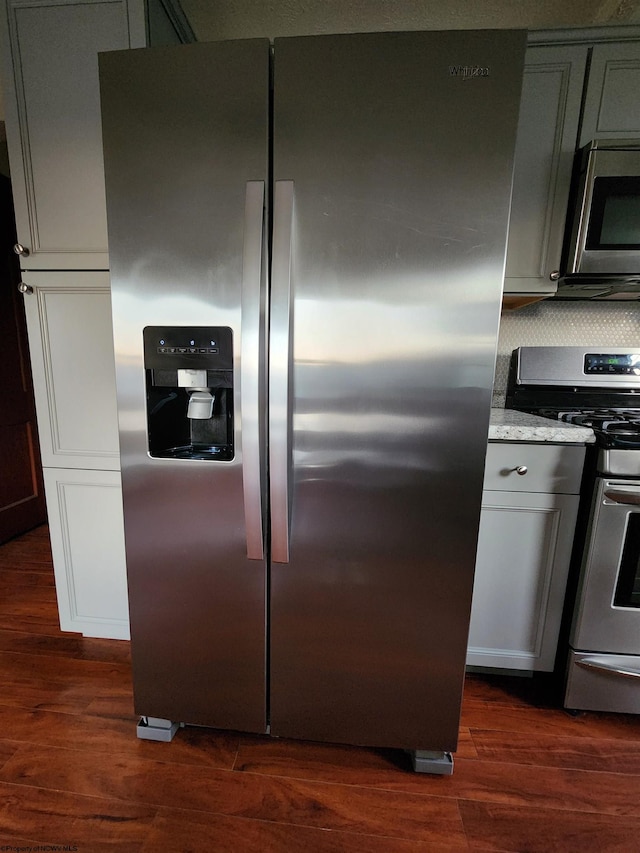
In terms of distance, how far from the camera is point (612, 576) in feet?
4.25

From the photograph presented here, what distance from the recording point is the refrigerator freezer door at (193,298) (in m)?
0.90

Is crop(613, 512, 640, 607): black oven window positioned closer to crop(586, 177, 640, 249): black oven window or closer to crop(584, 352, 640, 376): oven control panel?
crop(584, 352, 640, 376): oven control panel

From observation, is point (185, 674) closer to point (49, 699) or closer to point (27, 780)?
point (27, 780)

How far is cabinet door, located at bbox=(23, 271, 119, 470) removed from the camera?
1.45m

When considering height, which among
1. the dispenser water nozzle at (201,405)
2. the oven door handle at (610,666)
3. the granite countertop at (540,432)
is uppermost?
the dispenser water nozzle at (201,405)

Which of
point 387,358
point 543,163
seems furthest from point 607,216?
point 387,358

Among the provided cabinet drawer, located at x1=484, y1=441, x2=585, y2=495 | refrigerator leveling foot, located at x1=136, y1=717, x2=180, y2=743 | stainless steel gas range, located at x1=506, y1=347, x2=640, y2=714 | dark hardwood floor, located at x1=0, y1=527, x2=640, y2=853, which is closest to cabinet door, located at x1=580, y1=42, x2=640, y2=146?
stainless steel gas range, located at x1=506, y1=347, x2=640, y2=714

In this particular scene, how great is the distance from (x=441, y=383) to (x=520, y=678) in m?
1.39

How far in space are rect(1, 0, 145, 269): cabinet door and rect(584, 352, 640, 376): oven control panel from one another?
2044mm

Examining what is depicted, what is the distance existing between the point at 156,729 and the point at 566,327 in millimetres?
2261

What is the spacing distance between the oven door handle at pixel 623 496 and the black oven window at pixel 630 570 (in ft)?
0.17

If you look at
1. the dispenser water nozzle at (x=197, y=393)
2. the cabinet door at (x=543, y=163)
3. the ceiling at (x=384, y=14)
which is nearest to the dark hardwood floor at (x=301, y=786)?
the dispenser water nozzle at (x=197, y=393)

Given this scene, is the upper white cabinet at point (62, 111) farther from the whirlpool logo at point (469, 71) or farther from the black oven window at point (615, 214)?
the black oven window at point (615, 214)

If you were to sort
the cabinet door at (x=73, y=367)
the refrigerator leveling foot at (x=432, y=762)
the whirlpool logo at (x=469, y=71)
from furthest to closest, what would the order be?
the cabinet door at (x=73, y=367)
the refrigerator leveling foot at (x=432, y=762)
the whirlpool logo at (x=469, y=71)
